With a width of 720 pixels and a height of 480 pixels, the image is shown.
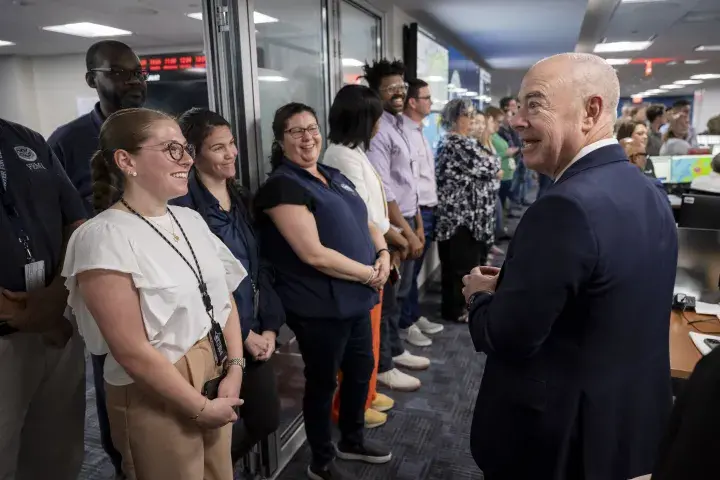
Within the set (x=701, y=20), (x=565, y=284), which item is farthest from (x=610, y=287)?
(x=701, y=20)

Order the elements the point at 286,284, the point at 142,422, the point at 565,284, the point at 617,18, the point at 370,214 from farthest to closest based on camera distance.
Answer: the point at 617,18
the point at 370,214
the point at 286,284
the point at 142,422
the point at 565,284

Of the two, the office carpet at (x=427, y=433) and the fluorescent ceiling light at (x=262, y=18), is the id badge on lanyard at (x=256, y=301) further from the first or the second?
the fluorescent ceiling light at (x=262, y=18)

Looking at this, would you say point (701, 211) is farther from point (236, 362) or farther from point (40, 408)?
point (40, 408)

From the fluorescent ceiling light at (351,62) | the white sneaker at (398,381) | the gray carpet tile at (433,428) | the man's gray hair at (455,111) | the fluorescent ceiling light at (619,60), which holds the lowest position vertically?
the gray carpet tile at (433,428)

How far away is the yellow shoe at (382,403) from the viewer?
2.63 m

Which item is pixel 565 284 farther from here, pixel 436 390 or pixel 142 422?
pixel 436 390

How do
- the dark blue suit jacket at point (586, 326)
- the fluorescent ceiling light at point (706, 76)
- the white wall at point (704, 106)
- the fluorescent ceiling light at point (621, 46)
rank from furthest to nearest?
1. the white wall at point (704, 106)
2. the fluorescent ceiling light at point (706, 76)
3. the fluorescent ceiling light at point (621, 46)
4. the dark blue suit jacket at point (586, 326)

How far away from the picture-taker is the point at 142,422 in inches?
46.6

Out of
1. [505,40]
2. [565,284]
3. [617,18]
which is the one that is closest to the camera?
[565,284]

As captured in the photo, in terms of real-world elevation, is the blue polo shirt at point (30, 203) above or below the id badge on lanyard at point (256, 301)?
above

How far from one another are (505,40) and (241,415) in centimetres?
580

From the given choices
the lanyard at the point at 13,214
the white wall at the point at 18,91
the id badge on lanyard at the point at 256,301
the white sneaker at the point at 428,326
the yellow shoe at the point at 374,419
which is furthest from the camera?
the white wall at the point at 18,91

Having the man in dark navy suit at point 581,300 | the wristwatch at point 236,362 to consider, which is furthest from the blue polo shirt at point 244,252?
the man in dark navy suit at point 581,300

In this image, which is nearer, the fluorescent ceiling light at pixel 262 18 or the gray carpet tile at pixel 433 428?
the fluorescent ceiling light at pixel 262 18
